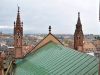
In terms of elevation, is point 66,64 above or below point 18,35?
below

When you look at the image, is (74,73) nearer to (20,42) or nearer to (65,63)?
(65,63)

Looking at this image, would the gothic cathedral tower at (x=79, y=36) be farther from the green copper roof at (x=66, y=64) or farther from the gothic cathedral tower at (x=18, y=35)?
the green copper roof at (x=66, y=64)

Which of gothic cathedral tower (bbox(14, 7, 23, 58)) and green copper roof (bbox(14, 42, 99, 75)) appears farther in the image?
gothic cathedral tower (bbox(14, 7, 23, 58))

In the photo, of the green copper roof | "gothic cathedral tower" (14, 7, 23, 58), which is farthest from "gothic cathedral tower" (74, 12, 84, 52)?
the green copper roof

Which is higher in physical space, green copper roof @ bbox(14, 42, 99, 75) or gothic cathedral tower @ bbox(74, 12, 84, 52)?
gothic cathedral tower @ bbox(74, 12, 84, 52)

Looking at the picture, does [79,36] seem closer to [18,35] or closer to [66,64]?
[18,35]

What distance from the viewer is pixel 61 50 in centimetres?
1836

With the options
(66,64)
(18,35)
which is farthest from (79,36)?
(66,64)

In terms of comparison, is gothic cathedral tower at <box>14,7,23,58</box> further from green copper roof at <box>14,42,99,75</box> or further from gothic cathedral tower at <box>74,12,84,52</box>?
green copper roof at <box>14,42,99,75</box>

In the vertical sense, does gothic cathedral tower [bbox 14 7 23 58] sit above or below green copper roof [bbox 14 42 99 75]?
above

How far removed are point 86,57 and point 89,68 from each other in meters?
1.82

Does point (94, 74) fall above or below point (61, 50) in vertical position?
below

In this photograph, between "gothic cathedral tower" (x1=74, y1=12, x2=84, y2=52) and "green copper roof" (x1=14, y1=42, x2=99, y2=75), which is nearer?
"green copper roof" (x1=14, y1=42, x2=99, y2=75)

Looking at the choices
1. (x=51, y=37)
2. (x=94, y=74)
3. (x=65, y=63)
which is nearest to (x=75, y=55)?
(x=65, y=63)
